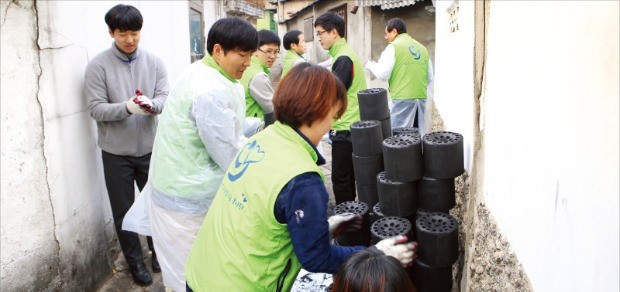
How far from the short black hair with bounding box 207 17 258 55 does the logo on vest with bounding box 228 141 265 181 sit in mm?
876

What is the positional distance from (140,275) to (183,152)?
158 cm

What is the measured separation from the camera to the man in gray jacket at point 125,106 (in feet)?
10.5

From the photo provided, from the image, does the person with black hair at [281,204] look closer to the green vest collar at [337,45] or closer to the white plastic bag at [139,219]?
the white plastic bag at [139,219]

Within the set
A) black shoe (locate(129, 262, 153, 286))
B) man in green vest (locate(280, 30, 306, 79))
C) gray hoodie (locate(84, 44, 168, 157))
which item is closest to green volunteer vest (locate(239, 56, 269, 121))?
gray hoodie (locate(84, 44, 168, 157))

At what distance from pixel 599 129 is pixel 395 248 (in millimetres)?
905

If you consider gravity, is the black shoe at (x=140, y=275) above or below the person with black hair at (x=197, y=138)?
below

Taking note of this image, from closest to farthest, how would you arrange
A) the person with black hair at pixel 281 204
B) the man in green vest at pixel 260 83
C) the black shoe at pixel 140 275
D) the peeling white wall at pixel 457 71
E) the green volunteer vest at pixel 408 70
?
1. the person with black hair at pixel 281 204
2. the peeling white wall at pixel 457 71
3. the black shoe at pixel 140 275
4. the man in green vest at pixel 260 83
5. the green volunteer vest at pixel 408 70

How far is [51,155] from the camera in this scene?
3.03 metres

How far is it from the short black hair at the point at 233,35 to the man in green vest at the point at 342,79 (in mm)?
1883

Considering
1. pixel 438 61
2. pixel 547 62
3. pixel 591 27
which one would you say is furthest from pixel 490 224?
pixel 438 61

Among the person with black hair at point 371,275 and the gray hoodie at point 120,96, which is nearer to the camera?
the person with black hair at point 371,275

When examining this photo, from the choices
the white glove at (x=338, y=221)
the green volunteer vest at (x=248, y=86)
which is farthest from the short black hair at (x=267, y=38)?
the white glove at (x=338, y=221)

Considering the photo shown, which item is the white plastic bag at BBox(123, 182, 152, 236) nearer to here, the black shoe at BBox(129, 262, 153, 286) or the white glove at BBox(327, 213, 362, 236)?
the black shoe at BBox(129, 262, 153, 286)

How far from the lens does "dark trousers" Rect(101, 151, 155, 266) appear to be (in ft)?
11.2
